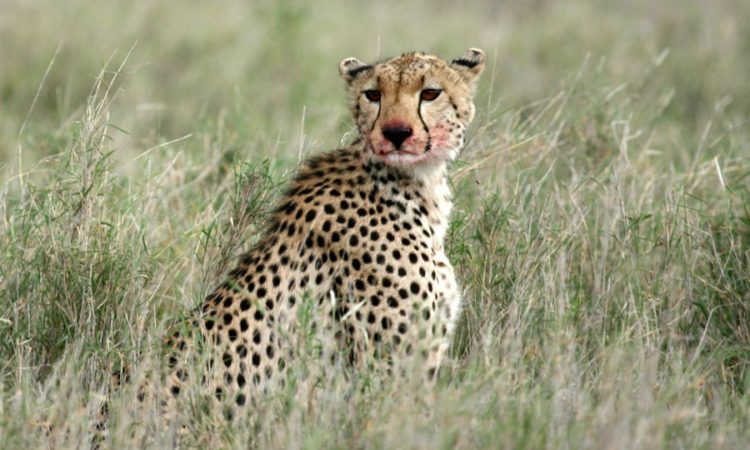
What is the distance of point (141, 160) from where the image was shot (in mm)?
6078

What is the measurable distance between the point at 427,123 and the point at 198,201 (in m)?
1.47

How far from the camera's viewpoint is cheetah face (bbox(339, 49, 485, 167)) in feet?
12.3

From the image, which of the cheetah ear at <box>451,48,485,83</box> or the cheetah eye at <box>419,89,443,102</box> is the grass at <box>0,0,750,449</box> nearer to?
the cheetah ear at <box>451,48,485,83</box>

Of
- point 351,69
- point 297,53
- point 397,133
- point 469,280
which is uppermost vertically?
point 351,69

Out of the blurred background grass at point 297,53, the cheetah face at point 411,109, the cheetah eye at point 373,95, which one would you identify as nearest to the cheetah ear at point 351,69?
the cheetah face at point 411,109

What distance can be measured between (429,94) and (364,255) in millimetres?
517

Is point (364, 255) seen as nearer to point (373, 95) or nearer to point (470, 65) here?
point (373, 95)

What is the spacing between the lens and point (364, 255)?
3.76 meters

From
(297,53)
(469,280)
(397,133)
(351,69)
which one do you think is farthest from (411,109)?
(297,53)

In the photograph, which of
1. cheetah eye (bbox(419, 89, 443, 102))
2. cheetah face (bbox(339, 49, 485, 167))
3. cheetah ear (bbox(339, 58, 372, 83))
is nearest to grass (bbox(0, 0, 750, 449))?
cheetah ear (bbox(339, 58, 372, 83))

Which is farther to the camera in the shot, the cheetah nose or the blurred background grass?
the blurred background grass

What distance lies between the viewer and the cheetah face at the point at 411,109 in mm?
3762

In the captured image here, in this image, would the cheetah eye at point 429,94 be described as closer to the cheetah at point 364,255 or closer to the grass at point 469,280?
the cheetah at point 364,255

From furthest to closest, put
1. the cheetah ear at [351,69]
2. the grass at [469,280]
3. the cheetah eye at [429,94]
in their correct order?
the cheetah ear at [351,69]
the cheetah eye at [429,94]
the grass at [469,280]
